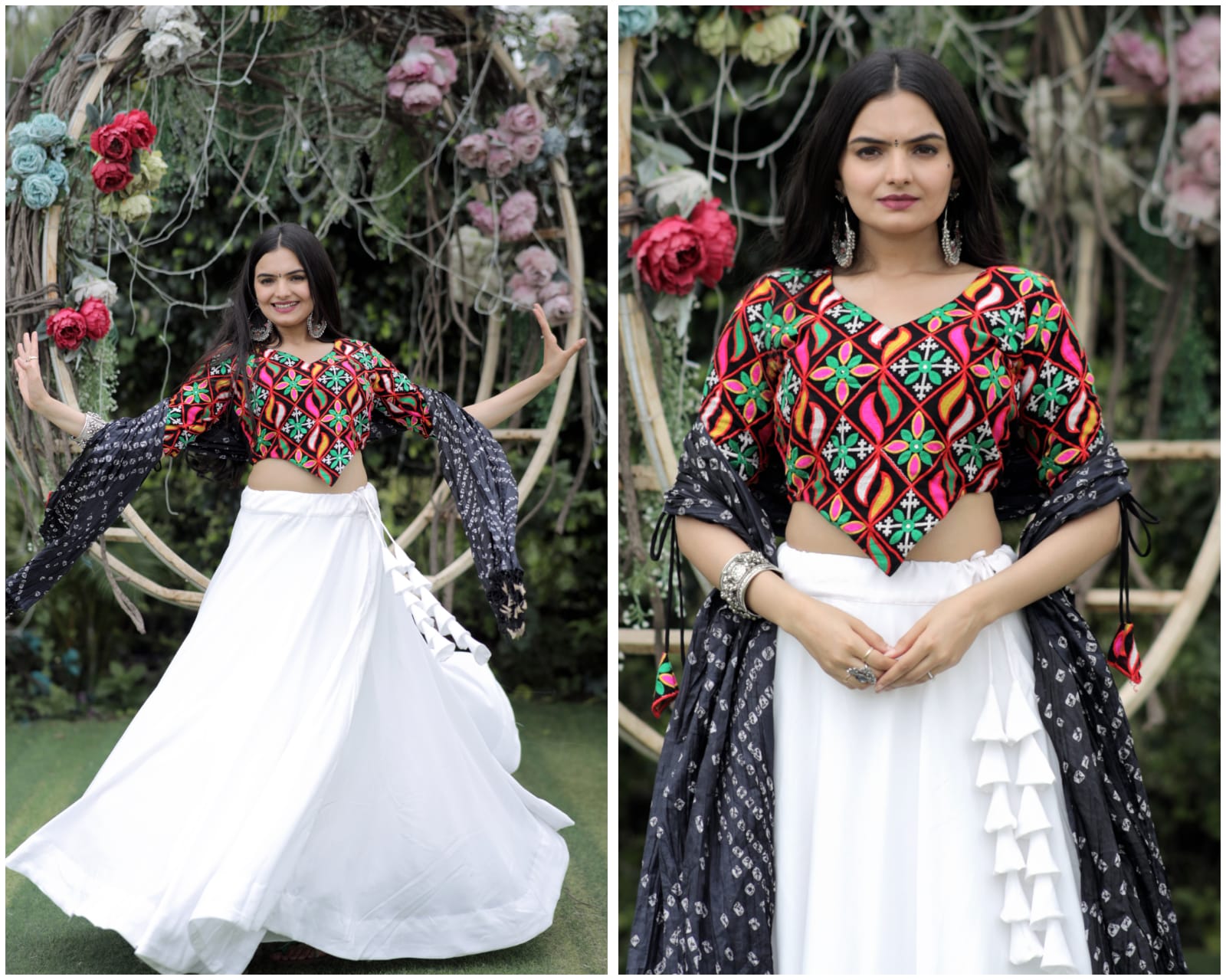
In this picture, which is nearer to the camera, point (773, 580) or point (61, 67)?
point (773, 580)

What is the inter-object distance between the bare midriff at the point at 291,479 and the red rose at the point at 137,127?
0.88 m

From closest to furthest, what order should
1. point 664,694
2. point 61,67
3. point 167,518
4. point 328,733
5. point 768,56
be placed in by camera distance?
point 664,694 < point 328,733 < point 61,67 < point 768,56 < point 167,518

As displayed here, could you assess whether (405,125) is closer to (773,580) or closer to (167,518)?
(167,518)

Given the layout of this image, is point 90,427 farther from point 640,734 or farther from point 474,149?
point 640,734

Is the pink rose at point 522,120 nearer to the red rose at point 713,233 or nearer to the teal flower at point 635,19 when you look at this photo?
the teal flower at point 635,19

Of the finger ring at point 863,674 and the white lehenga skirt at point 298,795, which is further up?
the finger ring at point 863,674

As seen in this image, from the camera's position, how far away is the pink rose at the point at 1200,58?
3404 millimetres

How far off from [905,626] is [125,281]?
86.8 inches

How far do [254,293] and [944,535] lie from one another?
1.47m

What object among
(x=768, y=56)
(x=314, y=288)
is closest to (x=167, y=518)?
(x=314, y=288)

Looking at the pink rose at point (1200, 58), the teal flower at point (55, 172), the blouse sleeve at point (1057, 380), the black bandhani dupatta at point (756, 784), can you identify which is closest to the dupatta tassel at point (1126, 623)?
the black bandhani dupatta at point (756, 784)

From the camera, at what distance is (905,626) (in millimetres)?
1803

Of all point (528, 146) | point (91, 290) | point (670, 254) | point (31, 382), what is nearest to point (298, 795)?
point (31, 382)

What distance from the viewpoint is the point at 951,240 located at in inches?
74.6
